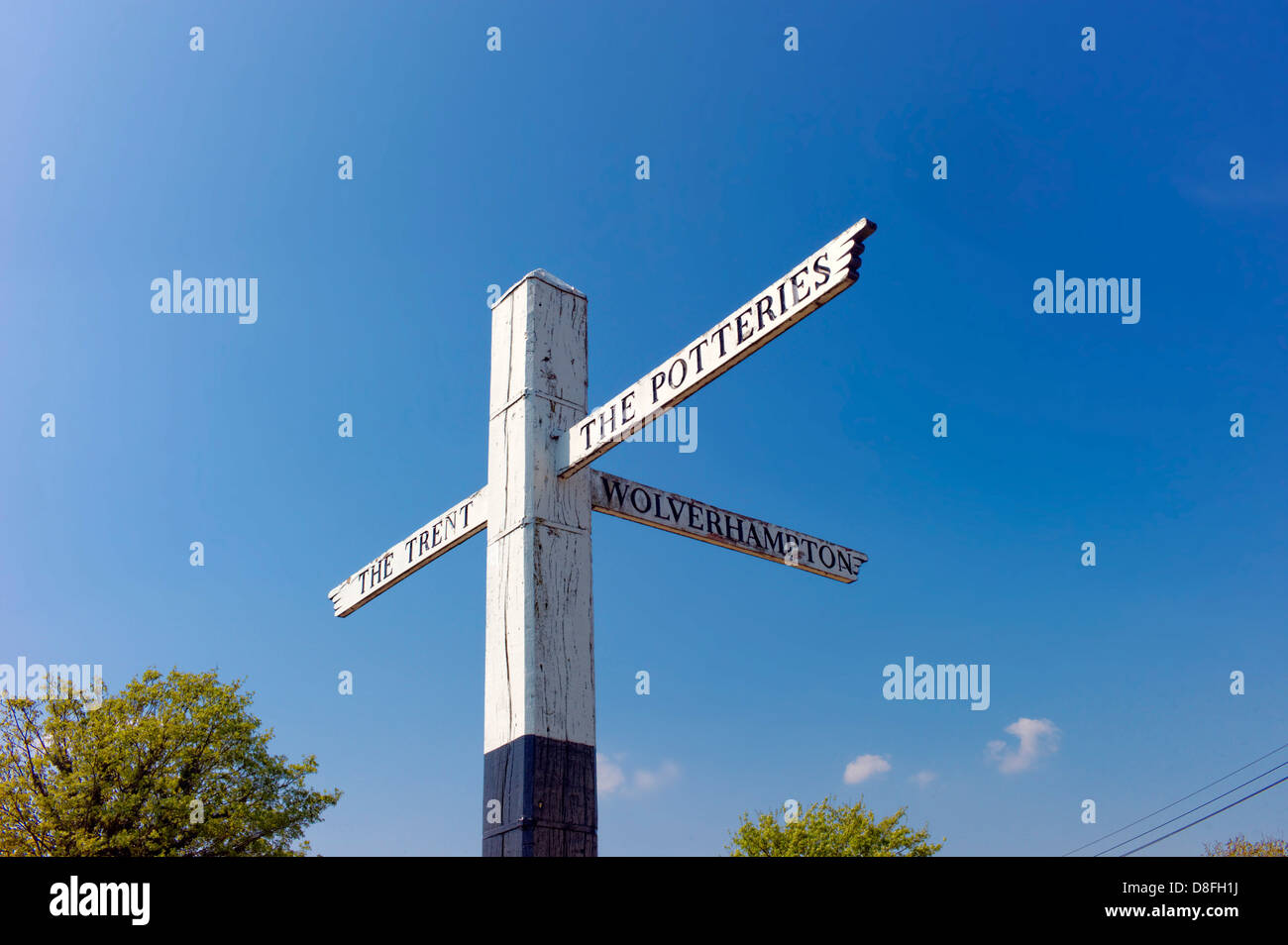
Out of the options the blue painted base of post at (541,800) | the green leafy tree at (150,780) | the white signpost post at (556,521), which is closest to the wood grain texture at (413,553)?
the white signpost post at (556,521)

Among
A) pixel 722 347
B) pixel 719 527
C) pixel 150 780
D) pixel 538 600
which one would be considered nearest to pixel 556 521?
pixel 538 600

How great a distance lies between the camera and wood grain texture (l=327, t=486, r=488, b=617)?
4156mm

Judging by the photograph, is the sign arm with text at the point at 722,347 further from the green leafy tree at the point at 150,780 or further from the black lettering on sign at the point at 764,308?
the green leafy tree at the point at 150,780

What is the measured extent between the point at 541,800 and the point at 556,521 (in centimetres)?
97

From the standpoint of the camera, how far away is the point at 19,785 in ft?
82.8

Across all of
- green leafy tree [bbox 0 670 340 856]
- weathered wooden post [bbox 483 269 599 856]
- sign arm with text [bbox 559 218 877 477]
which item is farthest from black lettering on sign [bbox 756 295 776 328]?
green leafy tree [bbox 0 670 340 856]

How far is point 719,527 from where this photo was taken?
13.9ft

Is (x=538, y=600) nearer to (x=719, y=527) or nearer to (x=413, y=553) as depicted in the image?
(x=719, y=527)

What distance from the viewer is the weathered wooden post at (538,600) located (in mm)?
3463

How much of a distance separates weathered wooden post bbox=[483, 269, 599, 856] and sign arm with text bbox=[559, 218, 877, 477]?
174 mm

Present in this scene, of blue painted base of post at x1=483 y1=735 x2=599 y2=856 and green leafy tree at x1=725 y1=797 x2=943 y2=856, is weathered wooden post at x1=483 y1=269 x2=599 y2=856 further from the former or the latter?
green leafy tree at x1=725 y1=797 x2=943 y2=856
